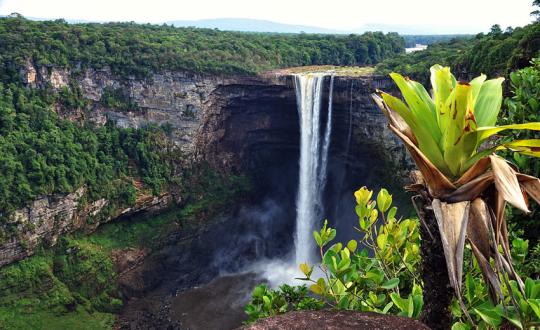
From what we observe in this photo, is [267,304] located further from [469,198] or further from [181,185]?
[181,185]

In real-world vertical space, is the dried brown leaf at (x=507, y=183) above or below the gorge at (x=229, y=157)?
above

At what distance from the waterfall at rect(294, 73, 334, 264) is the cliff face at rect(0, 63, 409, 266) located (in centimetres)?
78

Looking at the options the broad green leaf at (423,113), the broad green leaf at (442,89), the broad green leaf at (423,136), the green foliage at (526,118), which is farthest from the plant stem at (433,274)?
the green foliage at (526,118)

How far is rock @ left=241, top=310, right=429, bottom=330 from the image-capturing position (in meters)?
2.94

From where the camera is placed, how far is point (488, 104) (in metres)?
2.65

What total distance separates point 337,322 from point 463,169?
1298mm

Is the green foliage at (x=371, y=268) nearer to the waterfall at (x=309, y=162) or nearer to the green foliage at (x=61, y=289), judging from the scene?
the green foliage at (x=61, y=289)

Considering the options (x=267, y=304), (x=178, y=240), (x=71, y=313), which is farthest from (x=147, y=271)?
(x=267, y=304)

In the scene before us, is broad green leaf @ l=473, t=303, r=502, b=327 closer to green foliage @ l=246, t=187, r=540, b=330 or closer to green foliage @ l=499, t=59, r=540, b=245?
green foliage @ l=246, t=187, r=540, b=330

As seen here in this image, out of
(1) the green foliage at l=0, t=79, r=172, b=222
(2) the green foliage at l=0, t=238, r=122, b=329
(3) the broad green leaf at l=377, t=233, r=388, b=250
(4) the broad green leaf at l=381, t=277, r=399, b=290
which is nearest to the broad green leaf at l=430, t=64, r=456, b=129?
(4) the broad green leaf at l=381, t=277, r=399, b=290

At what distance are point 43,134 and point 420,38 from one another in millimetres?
75781

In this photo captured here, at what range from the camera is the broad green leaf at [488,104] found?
8.53 ft

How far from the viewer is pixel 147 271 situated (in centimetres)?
2419

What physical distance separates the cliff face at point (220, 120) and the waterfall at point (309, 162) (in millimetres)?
779
